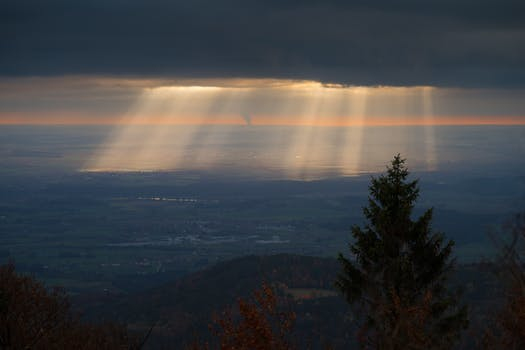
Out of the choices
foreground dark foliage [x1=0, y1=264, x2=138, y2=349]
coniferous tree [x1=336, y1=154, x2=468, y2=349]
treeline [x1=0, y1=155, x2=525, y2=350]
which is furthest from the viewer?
coniferous tree [x1=336, y1=154, x2=468, y2=349]

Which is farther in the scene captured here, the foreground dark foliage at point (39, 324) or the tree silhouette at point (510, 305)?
the foreground dark foliage at point (39, 324)

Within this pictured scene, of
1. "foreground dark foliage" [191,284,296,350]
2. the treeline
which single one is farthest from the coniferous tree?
"foreground dark foliage" [191,284,296,350]

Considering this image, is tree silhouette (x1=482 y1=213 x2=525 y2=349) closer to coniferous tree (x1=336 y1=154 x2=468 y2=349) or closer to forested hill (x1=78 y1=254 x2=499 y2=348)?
coniferous tree (x1=336 y1=154 x2=468 y2=349)

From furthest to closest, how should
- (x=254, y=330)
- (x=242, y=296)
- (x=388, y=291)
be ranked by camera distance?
(x=242, y=296) → (x=388, y=291) → (x=254, y=330)

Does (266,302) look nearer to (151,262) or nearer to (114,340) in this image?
(114,340)

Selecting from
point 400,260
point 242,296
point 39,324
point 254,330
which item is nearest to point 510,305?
point 400,260

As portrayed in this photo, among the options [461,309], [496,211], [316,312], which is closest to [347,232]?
[496,211]

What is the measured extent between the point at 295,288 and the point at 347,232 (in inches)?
3427

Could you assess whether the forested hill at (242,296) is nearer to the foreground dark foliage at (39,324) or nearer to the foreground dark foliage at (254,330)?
the foreground dark foliage at (39,324)

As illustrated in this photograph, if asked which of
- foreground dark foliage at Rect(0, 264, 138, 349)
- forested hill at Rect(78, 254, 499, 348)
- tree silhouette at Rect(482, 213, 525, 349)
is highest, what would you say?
tree silhouette at Rect(482, 213, 525, 349)

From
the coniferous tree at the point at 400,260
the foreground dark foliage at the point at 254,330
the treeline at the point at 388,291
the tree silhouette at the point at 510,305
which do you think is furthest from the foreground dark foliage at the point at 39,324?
the tree silhouette at the point at 510,305

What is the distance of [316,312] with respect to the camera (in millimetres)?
70375

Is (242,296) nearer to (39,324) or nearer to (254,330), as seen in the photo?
(39,324)

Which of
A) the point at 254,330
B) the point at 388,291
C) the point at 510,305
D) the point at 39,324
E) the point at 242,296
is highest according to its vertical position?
the point at 254,330
